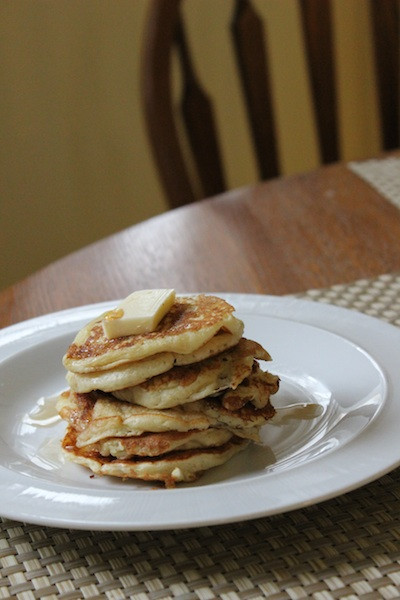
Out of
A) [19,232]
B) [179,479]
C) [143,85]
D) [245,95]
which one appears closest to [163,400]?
[179,479]

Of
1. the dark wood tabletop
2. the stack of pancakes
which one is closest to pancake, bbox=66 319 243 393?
A: the stack of pancakes

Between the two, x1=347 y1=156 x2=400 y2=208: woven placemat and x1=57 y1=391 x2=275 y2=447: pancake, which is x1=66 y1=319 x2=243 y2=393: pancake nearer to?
x1=57 y1=391 x2=275 y2=447: pancake

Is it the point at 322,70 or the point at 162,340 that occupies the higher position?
the point at 162,340

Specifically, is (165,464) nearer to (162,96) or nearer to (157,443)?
(157,443)

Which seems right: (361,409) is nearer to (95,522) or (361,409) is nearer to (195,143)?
(95,522)

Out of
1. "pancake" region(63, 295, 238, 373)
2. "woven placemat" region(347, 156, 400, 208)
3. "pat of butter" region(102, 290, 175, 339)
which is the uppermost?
"pat of butter" region(102, 290, 175, 339)

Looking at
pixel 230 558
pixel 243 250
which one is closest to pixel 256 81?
pixel 243 250
